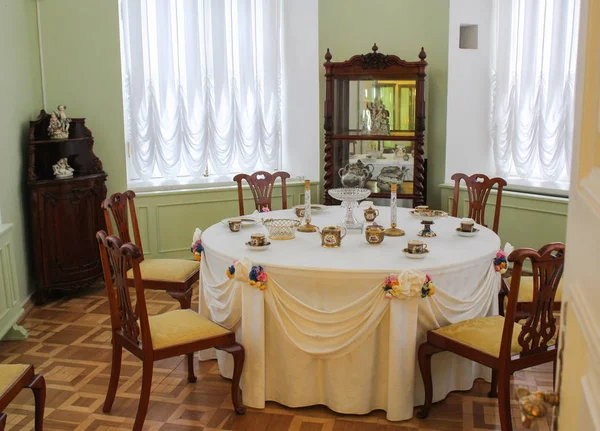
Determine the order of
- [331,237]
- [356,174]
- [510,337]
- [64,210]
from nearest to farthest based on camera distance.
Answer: [510,337], [331,237], [64,210], [356,174]

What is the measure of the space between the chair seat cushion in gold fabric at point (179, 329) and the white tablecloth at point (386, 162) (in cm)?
A: 302

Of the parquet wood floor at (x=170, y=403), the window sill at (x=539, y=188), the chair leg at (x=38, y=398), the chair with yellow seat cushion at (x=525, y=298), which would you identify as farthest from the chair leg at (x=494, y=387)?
the window sill at (x=539, y=188)

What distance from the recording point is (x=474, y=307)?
322cm

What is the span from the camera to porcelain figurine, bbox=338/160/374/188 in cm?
581

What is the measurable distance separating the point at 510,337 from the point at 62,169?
356cm

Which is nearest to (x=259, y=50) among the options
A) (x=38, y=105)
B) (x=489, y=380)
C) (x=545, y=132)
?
(x=38, y=105)

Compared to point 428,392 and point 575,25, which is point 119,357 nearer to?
point 428,392

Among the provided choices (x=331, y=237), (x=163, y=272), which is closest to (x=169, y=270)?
(x=163, y=272)

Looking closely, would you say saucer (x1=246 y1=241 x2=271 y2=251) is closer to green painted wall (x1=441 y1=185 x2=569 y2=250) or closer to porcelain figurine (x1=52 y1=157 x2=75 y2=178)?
porcelain figurine (x1=52 y1=157 x2=75 y2=178)

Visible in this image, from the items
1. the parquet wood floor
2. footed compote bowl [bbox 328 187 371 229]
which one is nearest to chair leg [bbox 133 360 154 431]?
the parquet wood floor

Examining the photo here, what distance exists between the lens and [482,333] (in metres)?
2.92

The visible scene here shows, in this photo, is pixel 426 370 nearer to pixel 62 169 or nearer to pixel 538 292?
pixel 538 292

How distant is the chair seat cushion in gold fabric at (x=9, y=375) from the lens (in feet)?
7.83

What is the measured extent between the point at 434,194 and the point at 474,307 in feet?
9.92
